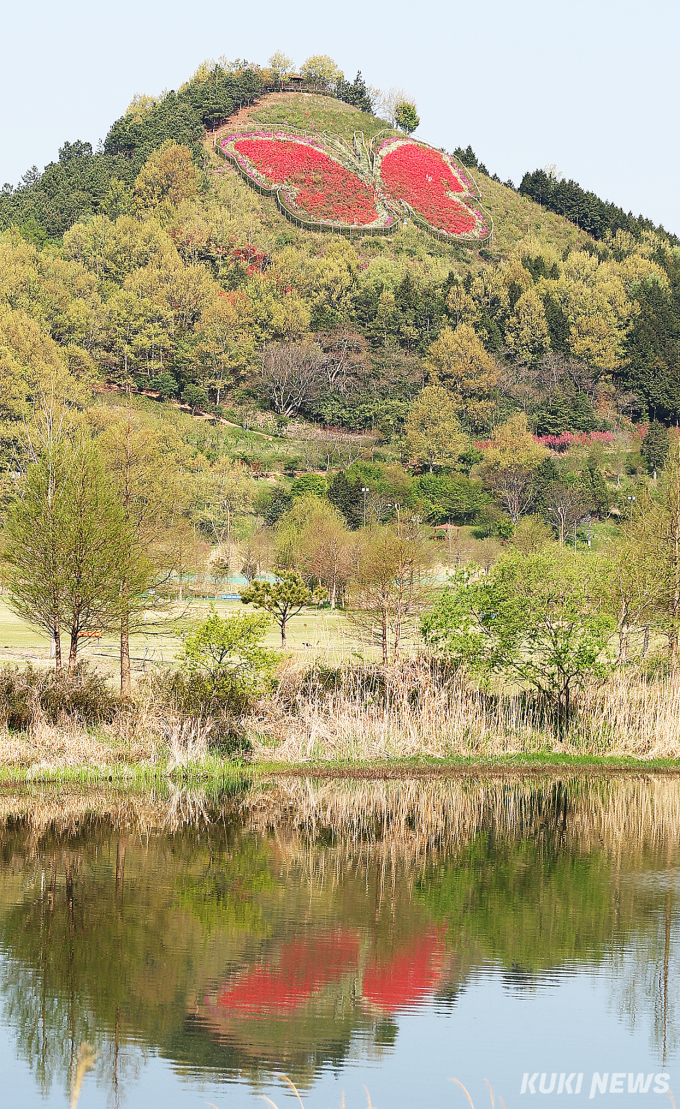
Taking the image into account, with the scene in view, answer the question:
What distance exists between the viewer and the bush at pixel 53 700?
1867 cm

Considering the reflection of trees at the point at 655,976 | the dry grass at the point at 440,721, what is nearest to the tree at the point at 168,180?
the dry grass at the point at 440,721

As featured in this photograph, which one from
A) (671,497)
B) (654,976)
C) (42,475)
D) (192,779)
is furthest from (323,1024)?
(671,497)

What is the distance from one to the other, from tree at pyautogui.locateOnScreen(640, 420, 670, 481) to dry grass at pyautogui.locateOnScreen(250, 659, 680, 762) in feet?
227

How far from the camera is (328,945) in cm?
1074

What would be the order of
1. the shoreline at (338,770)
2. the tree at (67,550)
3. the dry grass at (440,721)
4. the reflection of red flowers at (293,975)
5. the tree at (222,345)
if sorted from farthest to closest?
the tree at (222,345) < the tree at (67,550) < the dry grass at (440,721) < the shoreline at (338,770) < the reflection of red flowers at (293,975)

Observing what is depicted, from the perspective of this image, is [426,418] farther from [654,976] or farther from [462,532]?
[654,976]

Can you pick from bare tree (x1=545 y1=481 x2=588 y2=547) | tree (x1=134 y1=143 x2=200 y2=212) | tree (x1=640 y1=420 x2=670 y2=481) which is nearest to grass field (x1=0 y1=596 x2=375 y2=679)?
bare tree (x1=545 y1=481 x2=588 y2=547)

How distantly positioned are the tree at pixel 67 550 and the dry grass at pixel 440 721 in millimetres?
3655

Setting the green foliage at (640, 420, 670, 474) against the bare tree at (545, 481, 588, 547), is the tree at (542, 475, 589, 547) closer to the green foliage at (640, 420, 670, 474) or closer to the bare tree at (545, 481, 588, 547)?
the bare tree at (545, 481, 588, 547)

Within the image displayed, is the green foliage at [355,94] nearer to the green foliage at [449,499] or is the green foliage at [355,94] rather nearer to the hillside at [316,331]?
the hillside at [316,331]

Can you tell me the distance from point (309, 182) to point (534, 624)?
111534 millimetres

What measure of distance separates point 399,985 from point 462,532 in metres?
65.0

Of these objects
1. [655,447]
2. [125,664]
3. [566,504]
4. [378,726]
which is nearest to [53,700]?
[125,664]

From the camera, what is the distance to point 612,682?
68.3ft
